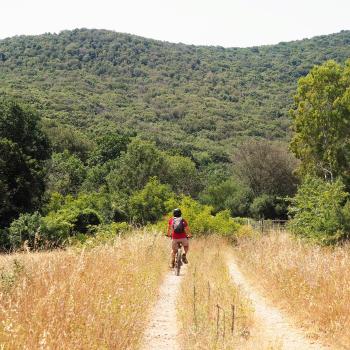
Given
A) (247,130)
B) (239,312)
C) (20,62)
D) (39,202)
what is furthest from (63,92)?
(239,312)

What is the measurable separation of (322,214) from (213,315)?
48.3 feet

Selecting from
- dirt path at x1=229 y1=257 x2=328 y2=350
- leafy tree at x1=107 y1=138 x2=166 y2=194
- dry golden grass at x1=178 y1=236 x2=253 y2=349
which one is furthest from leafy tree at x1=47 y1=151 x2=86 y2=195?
dirt path at x1=229 y1=257 x2=328 y2=350

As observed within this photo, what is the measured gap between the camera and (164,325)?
764 cm

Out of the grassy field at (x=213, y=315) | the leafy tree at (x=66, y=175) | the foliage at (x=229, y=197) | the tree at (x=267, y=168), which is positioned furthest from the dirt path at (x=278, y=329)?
the leafy tree at (x=66, y=175)

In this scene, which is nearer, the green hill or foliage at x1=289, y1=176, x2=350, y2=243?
foliage at x1=289, y1=176, x2=350, y2=243

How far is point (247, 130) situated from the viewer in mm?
119250

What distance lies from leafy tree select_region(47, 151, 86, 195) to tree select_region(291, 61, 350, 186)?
3332 centimetres

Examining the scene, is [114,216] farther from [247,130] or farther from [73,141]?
[247,130]

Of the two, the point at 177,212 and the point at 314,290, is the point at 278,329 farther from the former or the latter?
the point at 177,212

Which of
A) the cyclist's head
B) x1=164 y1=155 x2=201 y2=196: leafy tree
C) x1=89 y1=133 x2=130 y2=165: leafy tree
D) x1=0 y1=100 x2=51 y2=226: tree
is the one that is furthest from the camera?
x1=89 y1=133 x2=130 y2=165: leafy tree

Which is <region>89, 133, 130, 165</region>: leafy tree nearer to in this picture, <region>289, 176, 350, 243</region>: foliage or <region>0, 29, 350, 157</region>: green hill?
<region>0, 29, 350, 157</region>: green hill

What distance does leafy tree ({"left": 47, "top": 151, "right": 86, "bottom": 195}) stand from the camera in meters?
61.7

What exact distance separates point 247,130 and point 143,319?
114100 mm

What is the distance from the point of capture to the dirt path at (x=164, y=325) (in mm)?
6457
